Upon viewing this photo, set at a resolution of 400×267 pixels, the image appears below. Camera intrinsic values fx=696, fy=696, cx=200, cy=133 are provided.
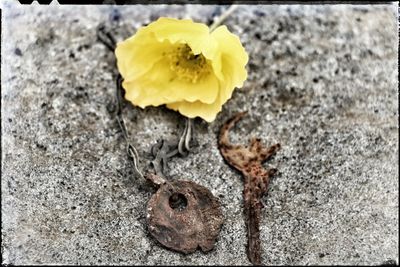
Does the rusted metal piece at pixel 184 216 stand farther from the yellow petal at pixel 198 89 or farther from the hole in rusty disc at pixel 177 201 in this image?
the yellow petal at pixel 198 89

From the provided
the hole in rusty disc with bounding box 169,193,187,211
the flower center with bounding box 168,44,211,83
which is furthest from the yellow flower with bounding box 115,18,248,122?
the hole in rusty disc with bounding box 169,193,187,211

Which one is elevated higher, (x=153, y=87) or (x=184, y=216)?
(x=153, y=87)

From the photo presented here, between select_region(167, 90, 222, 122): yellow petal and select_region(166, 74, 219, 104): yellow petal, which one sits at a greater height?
select_region(166, 74, 219, 104): yellow petal

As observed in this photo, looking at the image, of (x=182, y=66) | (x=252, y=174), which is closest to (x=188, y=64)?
(x=182, y=66)

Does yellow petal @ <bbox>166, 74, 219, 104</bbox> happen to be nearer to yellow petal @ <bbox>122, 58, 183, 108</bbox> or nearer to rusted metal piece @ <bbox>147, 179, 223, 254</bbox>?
yellow petal @ <bbox>122, 58, 183, 108</bbox>

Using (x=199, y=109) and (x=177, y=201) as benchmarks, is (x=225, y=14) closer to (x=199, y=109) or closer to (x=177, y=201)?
(x=199, y=109)

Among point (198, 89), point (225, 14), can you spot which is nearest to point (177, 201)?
point (198, 89)

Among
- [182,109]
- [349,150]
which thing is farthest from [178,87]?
[349,150]

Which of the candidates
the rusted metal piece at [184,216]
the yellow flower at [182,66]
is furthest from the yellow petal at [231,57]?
the rusted metal piece at [184,216]
